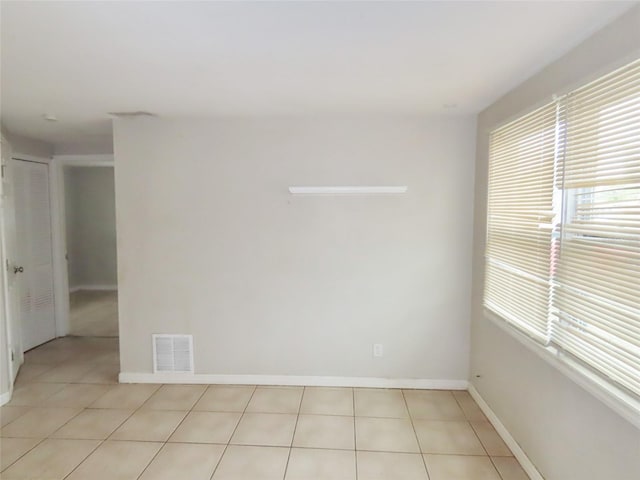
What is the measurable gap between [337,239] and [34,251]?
3.56 metres

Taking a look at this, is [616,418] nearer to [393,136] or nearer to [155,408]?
[393,136]

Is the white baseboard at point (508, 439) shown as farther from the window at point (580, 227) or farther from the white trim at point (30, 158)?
the white trim at point (30, 158)

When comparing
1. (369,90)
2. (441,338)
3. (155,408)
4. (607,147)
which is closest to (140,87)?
(369,90)

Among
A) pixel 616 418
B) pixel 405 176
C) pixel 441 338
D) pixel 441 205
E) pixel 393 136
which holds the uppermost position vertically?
pixel 393 136

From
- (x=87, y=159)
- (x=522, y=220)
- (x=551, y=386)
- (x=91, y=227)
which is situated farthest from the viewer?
(x=91, y=227)

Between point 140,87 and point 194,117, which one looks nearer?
point 140,87

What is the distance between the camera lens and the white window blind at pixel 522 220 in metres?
1.97

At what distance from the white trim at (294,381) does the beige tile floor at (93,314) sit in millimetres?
1737

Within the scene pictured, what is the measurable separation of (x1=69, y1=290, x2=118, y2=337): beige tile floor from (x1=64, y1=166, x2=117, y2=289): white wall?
0.38m

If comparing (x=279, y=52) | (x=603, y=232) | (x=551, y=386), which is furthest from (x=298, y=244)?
(x=603, y=232)

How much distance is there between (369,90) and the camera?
7.79 ft

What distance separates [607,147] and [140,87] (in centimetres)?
259

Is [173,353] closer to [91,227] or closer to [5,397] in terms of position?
[5,397]

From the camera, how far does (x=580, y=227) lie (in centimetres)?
168
